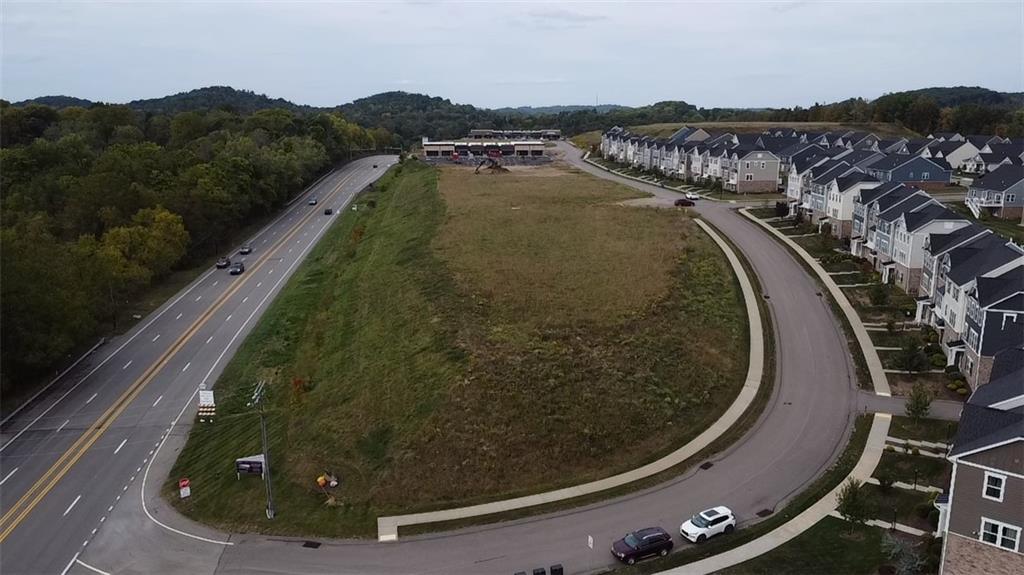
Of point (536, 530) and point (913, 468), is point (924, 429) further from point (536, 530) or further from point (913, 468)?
point (536, 530)

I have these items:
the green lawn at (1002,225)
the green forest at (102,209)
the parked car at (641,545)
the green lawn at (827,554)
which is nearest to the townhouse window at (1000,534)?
the green lawn at (827,554)

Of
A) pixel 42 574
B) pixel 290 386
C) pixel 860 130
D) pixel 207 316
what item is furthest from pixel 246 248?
pixel 860 130

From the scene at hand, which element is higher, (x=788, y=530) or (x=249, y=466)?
(x=788, y=530)

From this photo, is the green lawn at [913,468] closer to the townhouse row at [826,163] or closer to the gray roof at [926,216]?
the gray roof at [926,216]

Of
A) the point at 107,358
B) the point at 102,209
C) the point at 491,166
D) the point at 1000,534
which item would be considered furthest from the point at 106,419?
the point at 491,166

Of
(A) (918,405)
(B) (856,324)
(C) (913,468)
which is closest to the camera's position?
(C) (913,468)

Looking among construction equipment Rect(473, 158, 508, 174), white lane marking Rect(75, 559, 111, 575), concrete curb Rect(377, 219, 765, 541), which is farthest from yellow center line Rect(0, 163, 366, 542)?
construction equipment Rect(473, 158, 508, 174)
